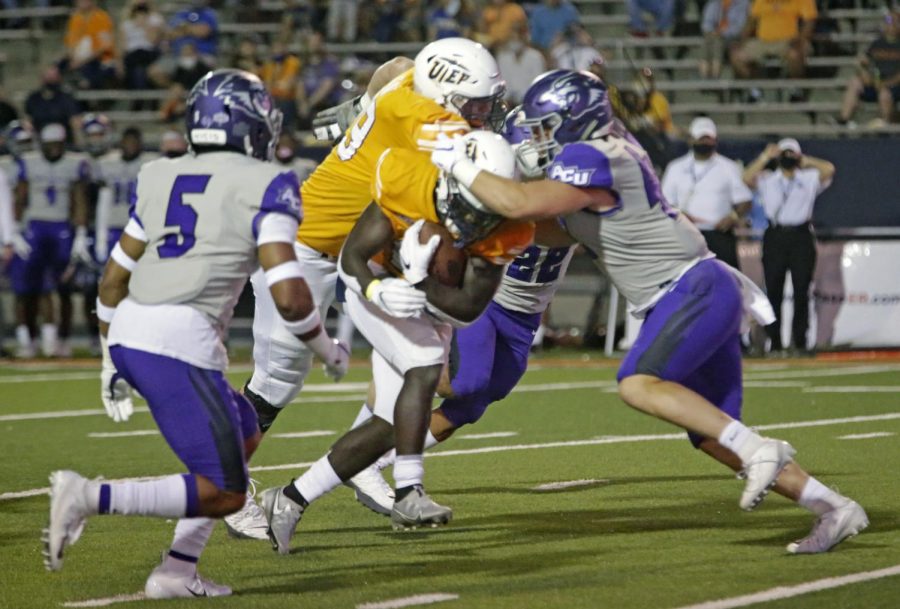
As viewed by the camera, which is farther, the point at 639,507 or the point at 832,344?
the point at 832,344

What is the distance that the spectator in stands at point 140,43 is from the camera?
1825 centimetres

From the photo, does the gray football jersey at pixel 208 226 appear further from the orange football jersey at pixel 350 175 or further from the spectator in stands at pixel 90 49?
the spectator in stands at pixel 90 49

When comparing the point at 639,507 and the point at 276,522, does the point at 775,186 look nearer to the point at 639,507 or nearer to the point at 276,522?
the point at 639,507

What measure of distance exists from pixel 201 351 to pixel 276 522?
3.16 ft

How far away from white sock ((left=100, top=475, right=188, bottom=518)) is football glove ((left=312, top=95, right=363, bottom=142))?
7.98 ft

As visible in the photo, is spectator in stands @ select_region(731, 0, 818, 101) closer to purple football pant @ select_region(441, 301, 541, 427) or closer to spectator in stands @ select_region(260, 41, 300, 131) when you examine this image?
spectator in stands @ select_region(260, 41, 300, 131)

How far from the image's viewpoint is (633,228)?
18.0ft

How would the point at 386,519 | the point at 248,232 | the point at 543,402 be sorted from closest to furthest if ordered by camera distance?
1. the point at 248,232
2. the point at 386,519
3. the point at 543,402

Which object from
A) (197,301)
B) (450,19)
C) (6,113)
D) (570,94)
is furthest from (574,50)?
(197,301)

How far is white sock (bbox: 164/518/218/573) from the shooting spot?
15.5ft

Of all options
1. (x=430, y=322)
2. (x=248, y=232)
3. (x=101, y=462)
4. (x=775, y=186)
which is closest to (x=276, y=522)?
(x=430, y=322)

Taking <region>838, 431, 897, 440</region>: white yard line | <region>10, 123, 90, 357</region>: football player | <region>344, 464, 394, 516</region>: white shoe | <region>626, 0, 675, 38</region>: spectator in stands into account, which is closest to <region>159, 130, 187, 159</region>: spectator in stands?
<region>10, 123, 90, 357</region>: football player

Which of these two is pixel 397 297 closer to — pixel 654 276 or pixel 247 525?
pixel 654 276

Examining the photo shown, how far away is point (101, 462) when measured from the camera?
7812 mm
